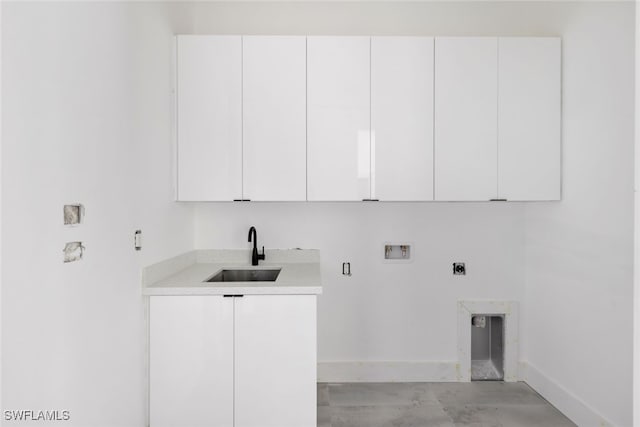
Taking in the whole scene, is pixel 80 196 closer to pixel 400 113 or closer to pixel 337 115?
pixel 337 115

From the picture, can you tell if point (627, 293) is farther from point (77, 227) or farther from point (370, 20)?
point (77, 227)

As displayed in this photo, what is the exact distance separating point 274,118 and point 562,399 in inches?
96.1

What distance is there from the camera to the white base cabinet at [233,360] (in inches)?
79.8

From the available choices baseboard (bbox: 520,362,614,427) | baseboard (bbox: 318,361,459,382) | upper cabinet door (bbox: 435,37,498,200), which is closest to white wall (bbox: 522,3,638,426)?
baseboard (bbox: 520,362,614,427)

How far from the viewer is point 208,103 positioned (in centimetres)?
243

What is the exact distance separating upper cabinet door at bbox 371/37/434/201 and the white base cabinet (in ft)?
3.11

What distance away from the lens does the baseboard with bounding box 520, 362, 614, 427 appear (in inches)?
87.7

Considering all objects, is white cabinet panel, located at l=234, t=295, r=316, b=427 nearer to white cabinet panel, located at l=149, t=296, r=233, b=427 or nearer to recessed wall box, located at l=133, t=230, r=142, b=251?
white cabinet panel, located at l=149, t=296, r=233, b=427

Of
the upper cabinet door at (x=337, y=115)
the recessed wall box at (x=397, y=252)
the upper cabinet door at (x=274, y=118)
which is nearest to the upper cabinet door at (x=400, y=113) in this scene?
the upper cabinet door at (x=337, y=115)

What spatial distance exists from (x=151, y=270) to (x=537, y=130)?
237 centimetres

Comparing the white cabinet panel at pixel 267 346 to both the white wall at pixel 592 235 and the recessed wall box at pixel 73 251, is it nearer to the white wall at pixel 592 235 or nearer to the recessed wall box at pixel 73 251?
the recessed wall box at pixel 73 251

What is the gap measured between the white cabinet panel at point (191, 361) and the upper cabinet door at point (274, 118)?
75 cm

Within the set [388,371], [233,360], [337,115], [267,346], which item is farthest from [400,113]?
[388,371]

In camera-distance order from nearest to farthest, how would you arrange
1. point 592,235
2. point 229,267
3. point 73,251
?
point 73,251 < point 592,235 < point 229,267
